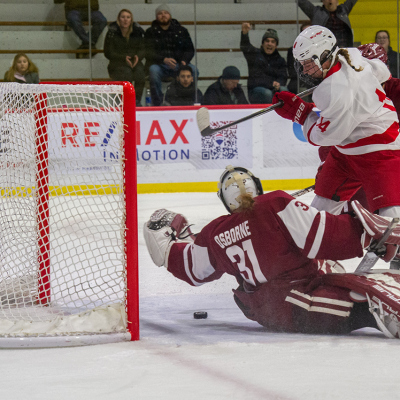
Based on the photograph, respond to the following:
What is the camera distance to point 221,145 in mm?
5840

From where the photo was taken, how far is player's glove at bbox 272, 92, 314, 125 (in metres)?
2.82

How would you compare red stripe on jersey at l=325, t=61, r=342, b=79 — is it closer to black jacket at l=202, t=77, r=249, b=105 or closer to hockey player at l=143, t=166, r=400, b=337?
hockey player at l=143, t=166, r=400, b=337

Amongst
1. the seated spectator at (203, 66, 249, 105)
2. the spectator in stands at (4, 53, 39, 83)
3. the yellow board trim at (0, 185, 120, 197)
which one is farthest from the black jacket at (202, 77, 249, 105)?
the yellow board trim at (0, 185, 120, 197)

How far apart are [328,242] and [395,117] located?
1.03 meters

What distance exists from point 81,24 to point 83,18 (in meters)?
0.06

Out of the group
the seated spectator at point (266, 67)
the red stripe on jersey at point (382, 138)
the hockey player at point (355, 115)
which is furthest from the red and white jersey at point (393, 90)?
the seated spectator at point (266, 67)

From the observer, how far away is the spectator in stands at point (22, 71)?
5.85 m

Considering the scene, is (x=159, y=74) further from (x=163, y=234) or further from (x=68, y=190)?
(x=163, y=234)

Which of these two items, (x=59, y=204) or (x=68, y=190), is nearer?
(x=59, y=204)

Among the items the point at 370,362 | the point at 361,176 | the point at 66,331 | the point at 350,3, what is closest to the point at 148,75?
the point at 350,3

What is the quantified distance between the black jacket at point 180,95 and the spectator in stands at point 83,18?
0.94 meters

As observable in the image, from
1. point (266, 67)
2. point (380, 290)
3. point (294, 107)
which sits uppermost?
point (266, 67)

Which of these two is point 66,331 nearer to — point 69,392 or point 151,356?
point 151,356

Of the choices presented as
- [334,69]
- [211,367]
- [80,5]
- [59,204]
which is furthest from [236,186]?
[80,5]
